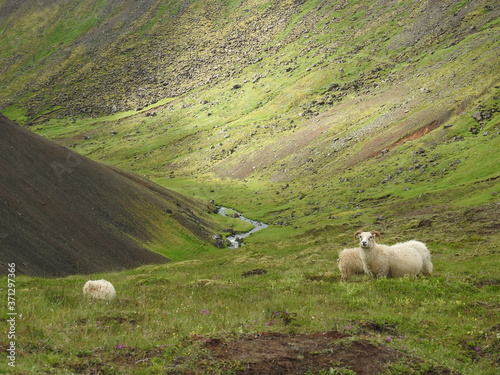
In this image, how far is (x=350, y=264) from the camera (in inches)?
1091

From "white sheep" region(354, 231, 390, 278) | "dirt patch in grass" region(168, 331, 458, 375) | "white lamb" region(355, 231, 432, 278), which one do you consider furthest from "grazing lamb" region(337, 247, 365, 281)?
"dirt patch in grass" region(168, 331, 458, 375)

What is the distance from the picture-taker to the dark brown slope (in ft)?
149

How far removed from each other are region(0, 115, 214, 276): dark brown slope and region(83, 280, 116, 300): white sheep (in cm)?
1965

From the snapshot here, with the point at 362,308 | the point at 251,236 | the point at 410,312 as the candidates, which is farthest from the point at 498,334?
the point at 251,236

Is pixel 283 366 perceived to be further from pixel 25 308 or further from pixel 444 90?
pixel 444 90

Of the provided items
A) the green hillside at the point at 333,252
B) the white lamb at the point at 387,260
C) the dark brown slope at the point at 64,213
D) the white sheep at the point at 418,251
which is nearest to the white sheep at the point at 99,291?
the green hillside at the point at 333,252

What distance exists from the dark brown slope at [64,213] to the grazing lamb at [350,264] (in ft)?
92.7

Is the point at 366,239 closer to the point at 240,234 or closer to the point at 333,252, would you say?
the point at 333,252

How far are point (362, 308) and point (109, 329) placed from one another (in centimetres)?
1039

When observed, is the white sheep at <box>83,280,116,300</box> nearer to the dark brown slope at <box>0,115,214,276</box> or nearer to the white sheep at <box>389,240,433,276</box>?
the white sheep at <box>389,240,433,276</box>

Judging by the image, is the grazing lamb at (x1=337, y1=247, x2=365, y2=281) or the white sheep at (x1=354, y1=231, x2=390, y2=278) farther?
the grazing lamb at (x1=337, y1=247, x2=365, y2=281)

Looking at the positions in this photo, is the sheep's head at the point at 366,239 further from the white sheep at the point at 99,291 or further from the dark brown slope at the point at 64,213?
the dark brown slope at the point at 64,213

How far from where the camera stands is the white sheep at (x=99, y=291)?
22156 mm

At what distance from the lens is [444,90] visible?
448 feet
